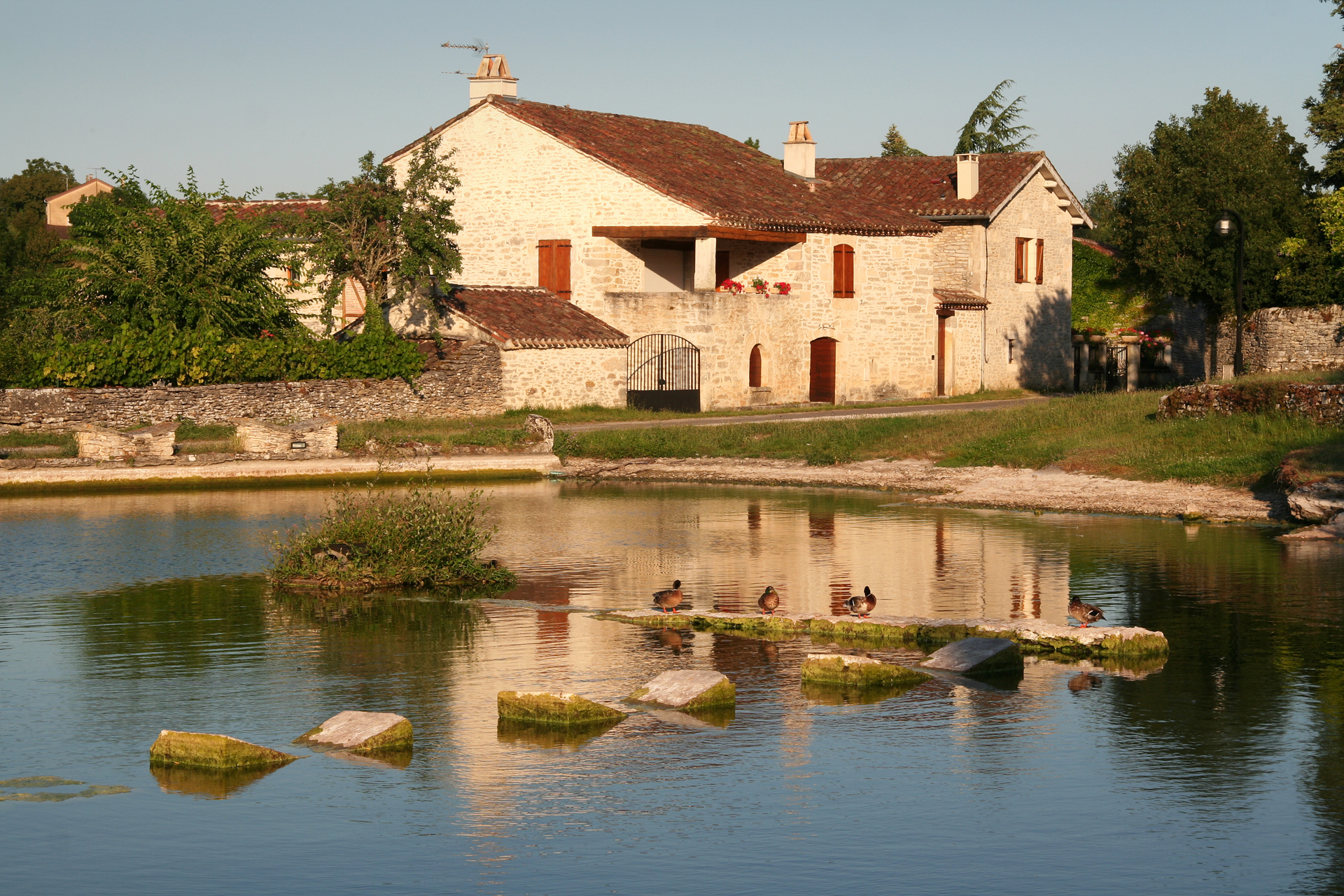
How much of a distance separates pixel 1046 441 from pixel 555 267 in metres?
18.3

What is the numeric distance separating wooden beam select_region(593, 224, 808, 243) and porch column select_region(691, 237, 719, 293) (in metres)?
0.29

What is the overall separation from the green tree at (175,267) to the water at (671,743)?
50.6 feet

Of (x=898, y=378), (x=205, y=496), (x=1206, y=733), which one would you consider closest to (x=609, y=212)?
(x=898, y=378)

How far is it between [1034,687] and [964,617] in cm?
250

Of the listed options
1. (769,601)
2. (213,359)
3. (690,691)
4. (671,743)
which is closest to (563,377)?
(213,359)

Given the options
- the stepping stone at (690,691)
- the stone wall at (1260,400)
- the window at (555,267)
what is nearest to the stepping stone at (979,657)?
the stepping stone at (690,691)

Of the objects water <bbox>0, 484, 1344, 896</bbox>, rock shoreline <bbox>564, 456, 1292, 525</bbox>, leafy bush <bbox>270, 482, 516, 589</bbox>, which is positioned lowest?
water <bbox>0, 484, 1344, 896</bbox>

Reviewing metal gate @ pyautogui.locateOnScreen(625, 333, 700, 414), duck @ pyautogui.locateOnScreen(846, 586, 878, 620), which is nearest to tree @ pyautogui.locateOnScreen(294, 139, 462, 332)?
metal gate @ pyautogui.locateOnScreen(625, 333, 700, 414)

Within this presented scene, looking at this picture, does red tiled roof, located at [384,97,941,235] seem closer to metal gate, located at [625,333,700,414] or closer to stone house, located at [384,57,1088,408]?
stone house, located at [384,57,1088,408]

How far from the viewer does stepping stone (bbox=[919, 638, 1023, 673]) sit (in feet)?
42.5

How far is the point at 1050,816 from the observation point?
953cm

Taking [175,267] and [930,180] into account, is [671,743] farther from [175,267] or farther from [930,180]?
[930,180]

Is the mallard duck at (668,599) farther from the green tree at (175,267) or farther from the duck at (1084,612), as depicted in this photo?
the green tree at (175,267)

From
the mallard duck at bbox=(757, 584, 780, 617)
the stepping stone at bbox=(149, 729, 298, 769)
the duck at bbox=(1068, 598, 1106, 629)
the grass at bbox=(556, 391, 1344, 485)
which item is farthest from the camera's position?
the grass at bbox=(556, 391, 1344, 485)
